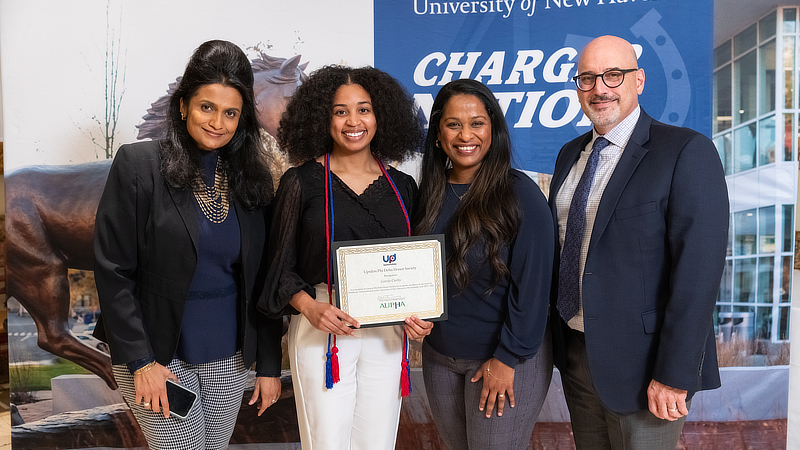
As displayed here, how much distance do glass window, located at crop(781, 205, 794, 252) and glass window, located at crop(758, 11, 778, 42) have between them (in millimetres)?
977

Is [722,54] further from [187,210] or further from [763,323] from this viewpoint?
[187,210]

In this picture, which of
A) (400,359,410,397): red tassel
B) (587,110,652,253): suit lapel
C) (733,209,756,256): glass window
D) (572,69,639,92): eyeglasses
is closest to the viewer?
(587,110,652,253): suit lapel

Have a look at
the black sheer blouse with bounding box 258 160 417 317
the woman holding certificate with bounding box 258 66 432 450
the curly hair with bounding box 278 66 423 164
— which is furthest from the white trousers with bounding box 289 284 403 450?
the curly hair with bounding box 278 66 423 164

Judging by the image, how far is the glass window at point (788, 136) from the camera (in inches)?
113

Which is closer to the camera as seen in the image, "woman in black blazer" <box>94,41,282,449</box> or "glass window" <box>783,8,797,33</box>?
"woman in black blazer" <box>94,41,282,449</box>

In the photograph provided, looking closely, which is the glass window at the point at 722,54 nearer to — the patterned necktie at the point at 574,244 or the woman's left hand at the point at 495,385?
the patterned necktie at the point at 574,244

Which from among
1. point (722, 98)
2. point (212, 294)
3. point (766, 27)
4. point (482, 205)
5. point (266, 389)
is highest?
point (766, 27)

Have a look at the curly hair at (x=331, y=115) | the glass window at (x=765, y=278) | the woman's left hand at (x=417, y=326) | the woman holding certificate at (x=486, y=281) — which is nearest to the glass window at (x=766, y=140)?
the glass window at (x=765, y=278)

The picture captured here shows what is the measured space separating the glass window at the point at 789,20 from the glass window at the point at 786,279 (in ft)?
4.27

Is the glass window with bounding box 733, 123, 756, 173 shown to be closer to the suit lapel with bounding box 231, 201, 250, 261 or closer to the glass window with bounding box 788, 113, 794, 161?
the glass window with bounding box 788, 113, 794, 161

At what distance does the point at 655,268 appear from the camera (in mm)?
1622

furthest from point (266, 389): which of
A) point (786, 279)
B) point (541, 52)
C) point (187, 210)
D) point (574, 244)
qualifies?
point (786, 279)

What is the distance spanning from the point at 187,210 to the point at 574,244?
1.34 metres

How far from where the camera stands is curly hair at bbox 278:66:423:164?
76.6 inches
